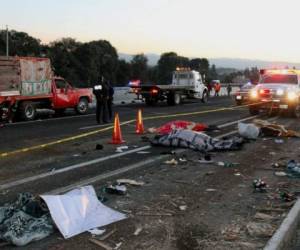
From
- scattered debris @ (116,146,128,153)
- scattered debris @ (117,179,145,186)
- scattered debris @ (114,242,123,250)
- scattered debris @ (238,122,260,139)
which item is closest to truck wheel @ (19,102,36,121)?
scattered debris @ (116,146,128,153)

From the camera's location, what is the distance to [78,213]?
6547 millimetres

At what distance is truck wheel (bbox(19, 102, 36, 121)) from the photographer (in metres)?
23.2

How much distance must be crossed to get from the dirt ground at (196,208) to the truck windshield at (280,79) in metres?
14.6

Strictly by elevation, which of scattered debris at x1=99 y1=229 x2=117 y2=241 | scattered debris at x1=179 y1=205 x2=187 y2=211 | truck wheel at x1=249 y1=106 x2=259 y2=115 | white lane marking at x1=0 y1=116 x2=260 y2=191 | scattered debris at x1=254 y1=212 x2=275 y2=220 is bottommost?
scattered debris at x1=254 y1=212 x2=275 y2=220

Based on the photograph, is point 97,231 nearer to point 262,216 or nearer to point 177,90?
point 262,216

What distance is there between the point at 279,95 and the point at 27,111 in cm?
1067

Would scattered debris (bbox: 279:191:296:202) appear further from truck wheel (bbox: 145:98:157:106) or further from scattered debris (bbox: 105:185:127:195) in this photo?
truck wheel (bbox: 145:98:157:106)

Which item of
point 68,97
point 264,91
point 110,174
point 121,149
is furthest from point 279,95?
point 110,174

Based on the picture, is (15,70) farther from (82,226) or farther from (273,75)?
(82,226)

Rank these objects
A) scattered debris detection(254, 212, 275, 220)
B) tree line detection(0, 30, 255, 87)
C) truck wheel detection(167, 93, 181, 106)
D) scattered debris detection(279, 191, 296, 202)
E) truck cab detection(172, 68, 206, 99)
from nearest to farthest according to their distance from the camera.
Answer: scattered debris detection(254, 212, 275, 220) → scattered debris detection(279, 191, 296, 202) → truck wheel detection(167, 93, 181, 106) → truck cab detection(172, 68, 206, 99) → tree line detection(0, 30, 255, 87)

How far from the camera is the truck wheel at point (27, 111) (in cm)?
2325

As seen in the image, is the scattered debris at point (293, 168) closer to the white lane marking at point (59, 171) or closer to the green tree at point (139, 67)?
the white lane marking at point (59, 171)

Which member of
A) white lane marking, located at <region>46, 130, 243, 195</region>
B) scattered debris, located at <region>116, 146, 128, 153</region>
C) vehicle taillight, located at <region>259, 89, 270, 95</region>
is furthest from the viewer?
vehicle taillight, located at <region>259, 89, 270, 95</region>

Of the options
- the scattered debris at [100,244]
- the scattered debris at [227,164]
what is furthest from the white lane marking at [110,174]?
the scattered debris at [100,244]
